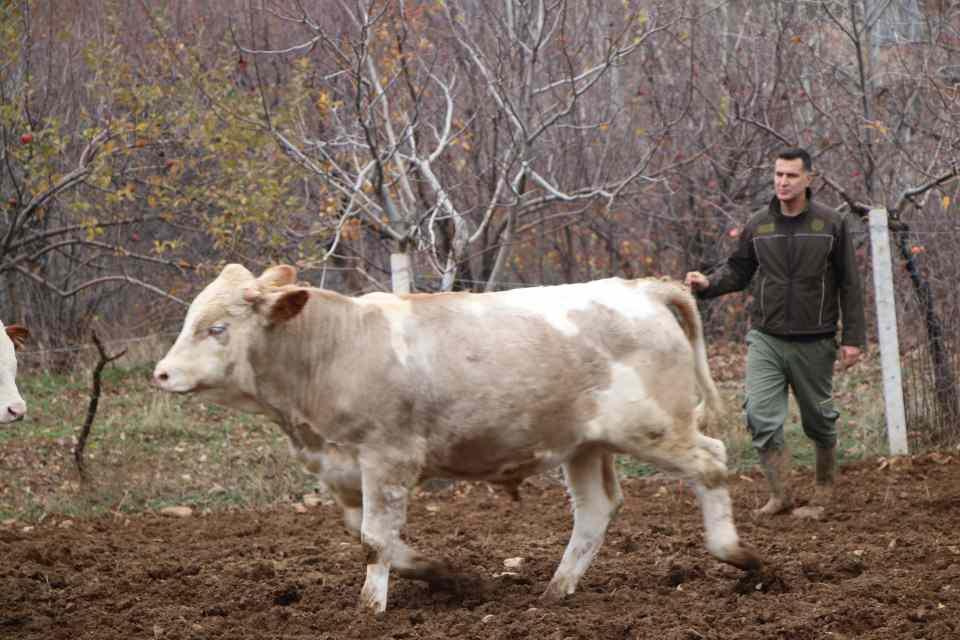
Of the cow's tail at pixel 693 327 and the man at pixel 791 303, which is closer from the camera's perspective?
the cow's tail at pixel 693 327

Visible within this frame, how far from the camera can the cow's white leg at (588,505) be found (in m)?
5.79

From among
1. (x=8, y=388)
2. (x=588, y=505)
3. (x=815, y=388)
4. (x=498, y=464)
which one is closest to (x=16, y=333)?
(x=8, y=388)

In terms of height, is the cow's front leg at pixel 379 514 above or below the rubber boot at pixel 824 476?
above

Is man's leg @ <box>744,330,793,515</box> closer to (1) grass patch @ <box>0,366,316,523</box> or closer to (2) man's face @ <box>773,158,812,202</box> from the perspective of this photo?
(2) man's face @ <box>773,158,812,202</box>

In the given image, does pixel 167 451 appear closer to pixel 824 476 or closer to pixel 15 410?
pixel 15 410

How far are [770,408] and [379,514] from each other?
297cm

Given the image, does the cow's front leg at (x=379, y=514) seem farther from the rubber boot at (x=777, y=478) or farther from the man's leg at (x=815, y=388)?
the man's leg at (x=815, y=388)

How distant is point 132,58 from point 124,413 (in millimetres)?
3978

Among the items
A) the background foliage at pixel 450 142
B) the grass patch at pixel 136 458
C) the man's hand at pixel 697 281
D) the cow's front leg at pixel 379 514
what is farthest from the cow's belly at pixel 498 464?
the grass patch at pixel 136 458

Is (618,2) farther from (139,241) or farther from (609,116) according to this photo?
(139,241)

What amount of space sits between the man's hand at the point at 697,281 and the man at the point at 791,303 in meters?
0.32

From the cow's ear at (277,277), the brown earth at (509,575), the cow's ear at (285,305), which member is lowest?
the brown earth at (509,575)

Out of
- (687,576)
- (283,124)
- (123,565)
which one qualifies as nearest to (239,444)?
(283,124)

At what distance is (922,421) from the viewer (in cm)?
948
